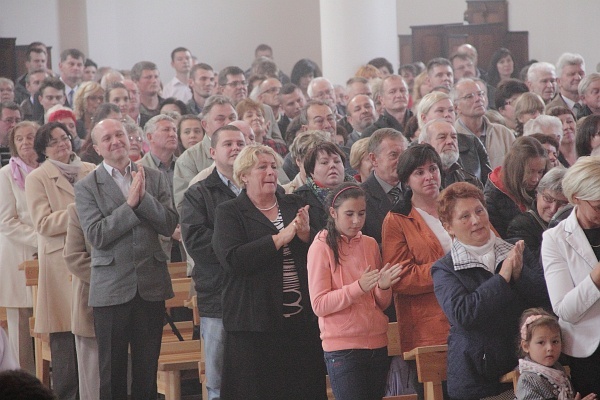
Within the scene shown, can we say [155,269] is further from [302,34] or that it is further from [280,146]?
[302,34]

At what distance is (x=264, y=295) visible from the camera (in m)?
4.97

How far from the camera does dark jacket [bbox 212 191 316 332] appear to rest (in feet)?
16.2

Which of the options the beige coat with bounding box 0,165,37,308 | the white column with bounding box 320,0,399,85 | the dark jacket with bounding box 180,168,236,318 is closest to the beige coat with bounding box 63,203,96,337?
the dark jacket with bounding box 180,168,236,318

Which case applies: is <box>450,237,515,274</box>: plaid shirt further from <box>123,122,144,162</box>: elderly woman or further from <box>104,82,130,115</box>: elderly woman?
<box>104,82,130,115</box>: elderly woman

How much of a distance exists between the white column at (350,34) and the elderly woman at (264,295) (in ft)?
21.8

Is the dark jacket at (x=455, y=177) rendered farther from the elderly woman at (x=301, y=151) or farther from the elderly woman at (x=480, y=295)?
the elderly woman at (x=480, y=295)

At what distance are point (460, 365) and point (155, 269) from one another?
196 centimetres

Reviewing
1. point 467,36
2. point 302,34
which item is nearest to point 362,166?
point 467,36

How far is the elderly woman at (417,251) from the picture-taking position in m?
4.73

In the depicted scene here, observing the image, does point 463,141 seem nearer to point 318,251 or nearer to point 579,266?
point 318,251

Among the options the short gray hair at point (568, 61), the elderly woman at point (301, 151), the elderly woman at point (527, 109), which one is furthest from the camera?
the short gray hair at point (568, 61)

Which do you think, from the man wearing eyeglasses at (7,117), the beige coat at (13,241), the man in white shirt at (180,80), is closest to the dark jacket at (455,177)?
the beige coat at (13,241)

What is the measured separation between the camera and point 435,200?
5.00 meters

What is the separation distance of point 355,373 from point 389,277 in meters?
0.44
